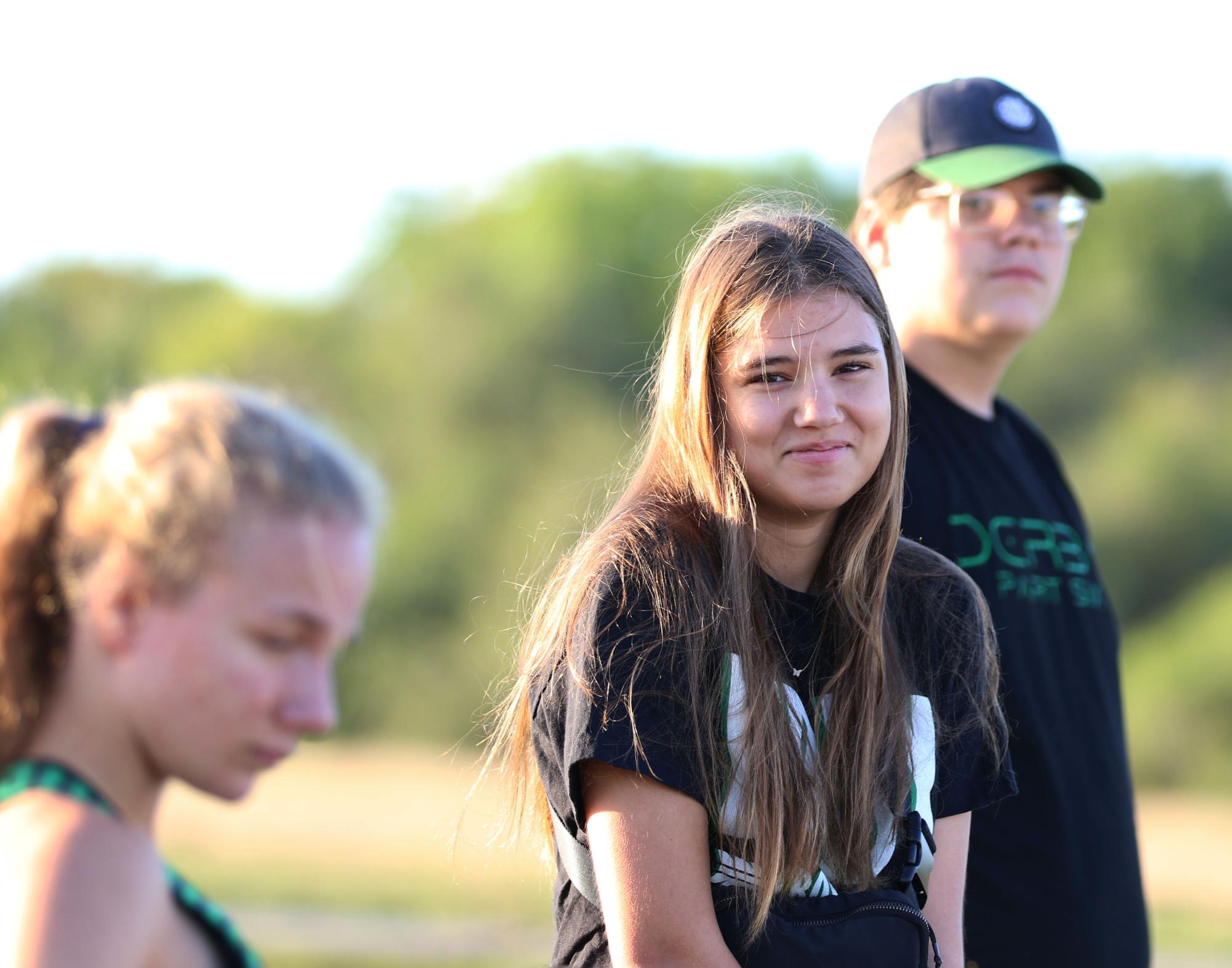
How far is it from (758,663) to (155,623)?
0.99m

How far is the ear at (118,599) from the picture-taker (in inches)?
54.9

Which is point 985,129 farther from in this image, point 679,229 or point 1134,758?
point 679,229

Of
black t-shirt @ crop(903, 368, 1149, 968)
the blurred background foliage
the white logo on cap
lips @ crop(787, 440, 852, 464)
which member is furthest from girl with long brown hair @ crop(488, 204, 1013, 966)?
the blurred background foliage

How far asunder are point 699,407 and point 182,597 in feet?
3.48

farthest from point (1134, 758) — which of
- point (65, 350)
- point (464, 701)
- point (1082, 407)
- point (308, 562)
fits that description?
point (65, 350)

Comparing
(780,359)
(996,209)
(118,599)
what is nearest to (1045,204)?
(996,209)

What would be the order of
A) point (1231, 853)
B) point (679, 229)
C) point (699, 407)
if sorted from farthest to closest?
point (679, 229)
point (1231, 853)
point (699, 407)

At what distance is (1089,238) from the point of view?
27.3 meters

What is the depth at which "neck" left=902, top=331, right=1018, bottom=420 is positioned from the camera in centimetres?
297

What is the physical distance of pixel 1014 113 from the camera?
3059 mm

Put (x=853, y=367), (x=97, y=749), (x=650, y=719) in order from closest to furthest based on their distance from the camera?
(x=97, y=749)
(x=650, y=719)
(x=853, y=367)

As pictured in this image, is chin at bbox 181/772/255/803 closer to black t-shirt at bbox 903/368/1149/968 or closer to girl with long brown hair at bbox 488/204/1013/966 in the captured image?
girl with long brown hair at bbox 488/204/1013/966

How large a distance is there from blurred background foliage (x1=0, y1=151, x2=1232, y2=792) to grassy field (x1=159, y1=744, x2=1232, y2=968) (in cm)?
235

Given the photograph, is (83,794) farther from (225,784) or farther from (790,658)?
(790,658)
